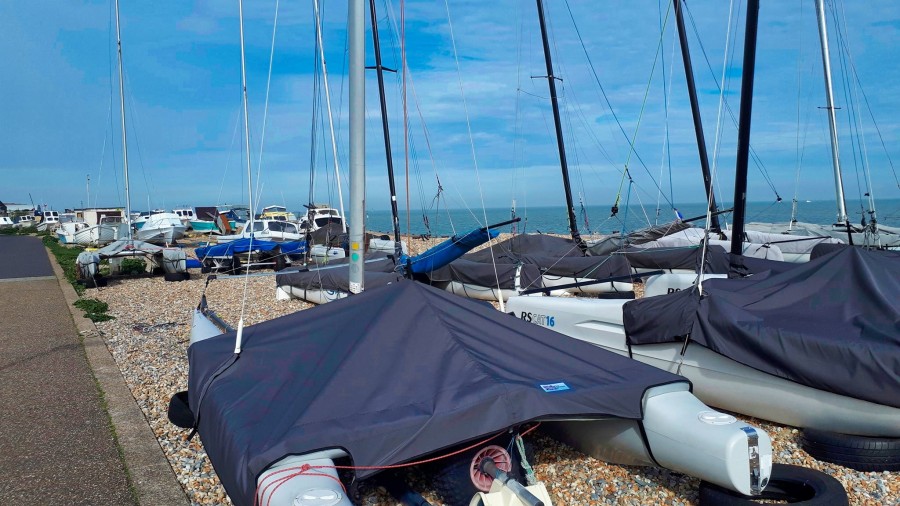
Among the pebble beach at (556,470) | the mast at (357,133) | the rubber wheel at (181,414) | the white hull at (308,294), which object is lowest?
the white hull at (308,294)

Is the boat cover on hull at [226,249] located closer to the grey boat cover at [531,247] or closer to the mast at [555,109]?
the grey boat cover at [531,247]

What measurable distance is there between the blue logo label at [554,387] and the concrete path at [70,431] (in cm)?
293

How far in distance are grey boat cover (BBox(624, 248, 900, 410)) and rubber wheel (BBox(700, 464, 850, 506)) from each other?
47.8 inches

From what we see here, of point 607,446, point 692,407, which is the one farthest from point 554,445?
point 692,407

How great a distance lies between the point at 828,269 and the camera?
6945 mm

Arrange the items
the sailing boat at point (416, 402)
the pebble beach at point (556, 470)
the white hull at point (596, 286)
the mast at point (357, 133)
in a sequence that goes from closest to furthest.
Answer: the sailing boat at point (416, 402), the pebble beach at point (556, 470), the mast at point (357, 133), the white hull at point (596, 286)

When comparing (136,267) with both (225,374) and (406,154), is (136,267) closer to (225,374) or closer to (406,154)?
(406,154)

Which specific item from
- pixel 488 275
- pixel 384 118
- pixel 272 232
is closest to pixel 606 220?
pixel 488 275

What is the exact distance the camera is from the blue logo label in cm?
447

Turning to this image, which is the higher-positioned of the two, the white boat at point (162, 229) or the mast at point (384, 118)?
the mast at point (384, 118)

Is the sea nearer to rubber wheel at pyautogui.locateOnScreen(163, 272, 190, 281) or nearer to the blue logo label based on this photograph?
the blue logo label

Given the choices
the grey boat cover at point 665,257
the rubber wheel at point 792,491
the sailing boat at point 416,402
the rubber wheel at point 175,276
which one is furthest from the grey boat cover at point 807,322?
the rubber wheel at point 175,276

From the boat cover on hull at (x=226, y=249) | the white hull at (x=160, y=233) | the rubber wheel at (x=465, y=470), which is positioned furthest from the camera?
the white hull at (x=160, y=233)

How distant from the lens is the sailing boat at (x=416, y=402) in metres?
4.04
